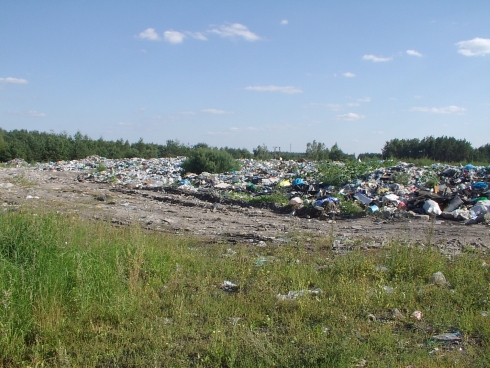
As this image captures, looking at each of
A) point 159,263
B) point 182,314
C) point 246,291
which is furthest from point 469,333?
point 159,263

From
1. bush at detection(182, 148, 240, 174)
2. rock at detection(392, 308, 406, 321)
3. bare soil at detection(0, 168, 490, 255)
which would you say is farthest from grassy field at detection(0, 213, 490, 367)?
bush at detection(182, 148, 240, 174)

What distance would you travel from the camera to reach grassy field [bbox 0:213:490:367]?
2.69 meters

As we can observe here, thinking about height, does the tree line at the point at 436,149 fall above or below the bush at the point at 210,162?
above

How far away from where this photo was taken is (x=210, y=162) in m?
15.5

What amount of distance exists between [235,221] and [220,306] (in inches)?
162

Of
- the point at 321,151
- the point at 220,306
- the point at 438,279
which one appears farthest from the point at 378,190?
the point at 321,151

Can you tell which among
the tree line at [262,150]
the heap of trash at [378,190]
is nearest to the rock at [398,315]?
the heap of trash at [378,190]

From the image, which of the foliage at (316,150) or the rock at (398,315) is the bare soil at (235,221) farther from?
the foliage at (316,150)

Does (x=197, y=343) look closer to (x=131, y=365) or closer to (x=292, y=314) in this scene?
(x=131, y=365)

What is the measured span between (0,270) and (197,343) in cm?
173

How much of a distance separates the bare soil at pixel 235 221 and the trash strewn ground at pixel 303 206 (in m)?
0.02

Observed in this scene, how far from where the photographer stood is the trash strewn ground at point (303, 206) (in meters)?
6.37

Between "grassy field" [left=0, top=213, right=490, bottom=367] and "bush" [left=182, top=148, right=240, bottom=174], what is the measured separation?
10.8 meters

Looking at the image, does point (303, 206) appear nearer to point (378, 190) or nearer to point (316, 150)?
point (378, 190)
